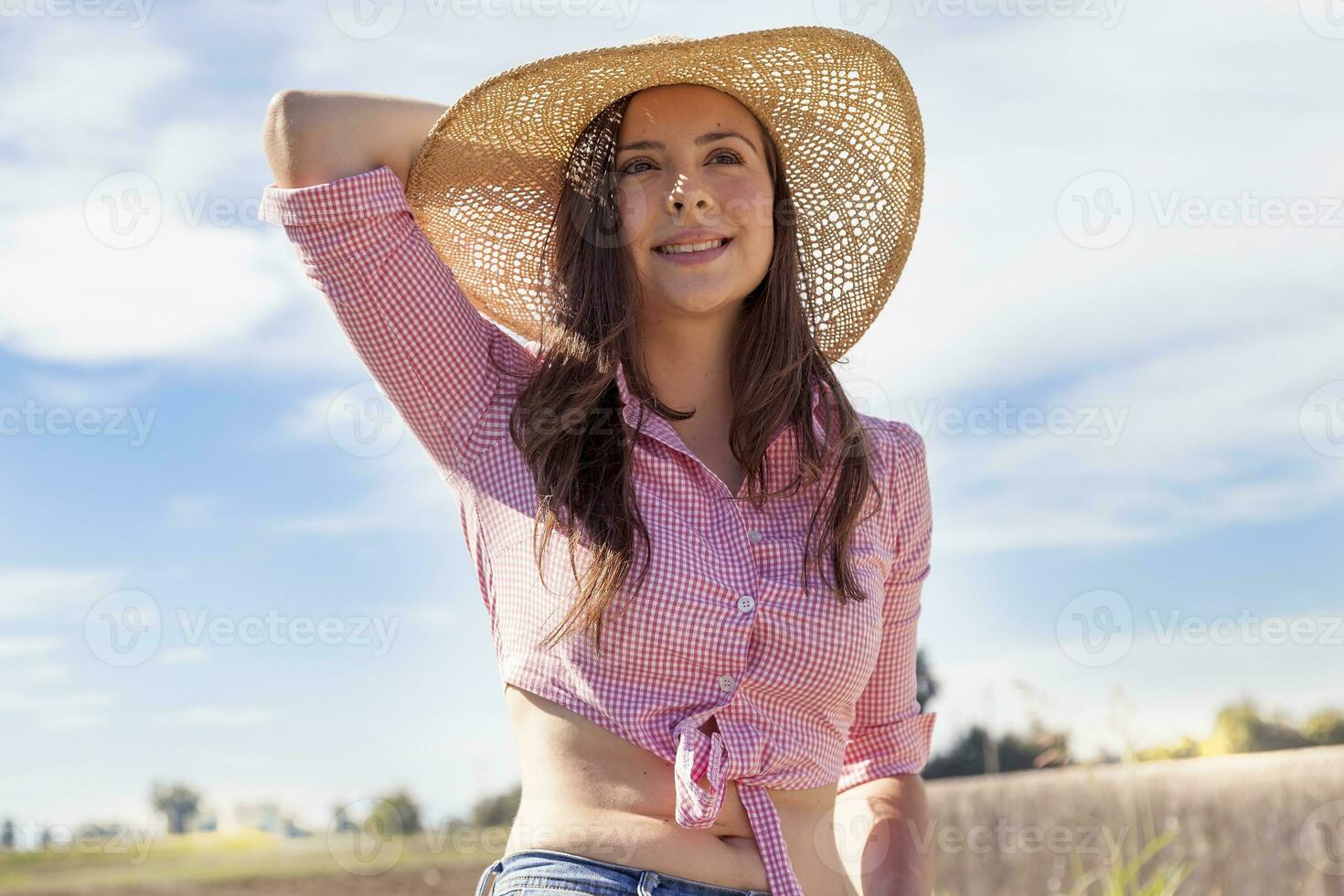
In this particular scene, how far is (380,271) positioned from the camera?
1.98 metres

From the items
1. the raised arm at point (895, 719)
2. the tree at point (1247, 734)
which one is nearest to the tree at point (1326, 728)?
the tree at point (1247, 734)

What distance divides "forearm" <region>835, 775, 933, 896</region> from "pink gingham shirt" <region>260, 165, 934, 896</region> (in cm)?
26

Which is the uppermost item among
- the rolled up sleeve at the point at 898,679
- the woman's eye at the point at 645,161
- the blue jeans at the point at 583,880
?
the woman's eye at the point at 645,161

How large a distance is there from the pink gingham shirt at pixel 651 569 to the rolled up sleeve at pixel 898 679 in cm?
10

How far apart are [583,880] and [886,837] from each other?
745mm

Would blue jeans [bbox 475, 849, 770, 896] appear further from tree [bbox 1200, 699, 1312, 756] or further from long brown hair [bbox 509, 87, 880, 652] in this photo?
tree [bbox 1200, 699, 1312, 756]

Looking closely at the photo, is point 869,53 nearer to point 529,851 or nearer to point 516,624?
point 516,624

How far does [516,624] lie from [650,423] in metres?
0.42

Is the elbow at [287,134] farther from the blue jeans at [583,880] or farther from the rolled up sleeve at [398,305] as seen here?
the blue jeans at [583,880]

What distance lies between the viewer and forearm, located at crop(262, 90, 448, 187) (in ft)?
6.54

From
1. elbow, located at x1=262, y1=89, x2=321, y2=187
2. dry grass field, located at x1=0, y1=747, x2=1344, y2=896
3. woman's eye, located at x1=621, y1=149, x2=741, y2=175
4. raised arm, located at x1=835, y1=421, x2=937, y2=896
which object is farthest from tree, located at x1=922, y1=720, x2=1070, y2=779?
elbow, located at x1=262, y1=89, x2=321, y2=187

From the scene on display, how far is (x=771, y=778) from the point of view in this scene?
73.5 inches

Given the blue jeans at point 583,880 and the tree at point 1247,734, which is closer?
the blue jeans at point 583,880

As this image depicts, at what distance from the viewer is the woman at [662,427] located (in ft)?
5.95
